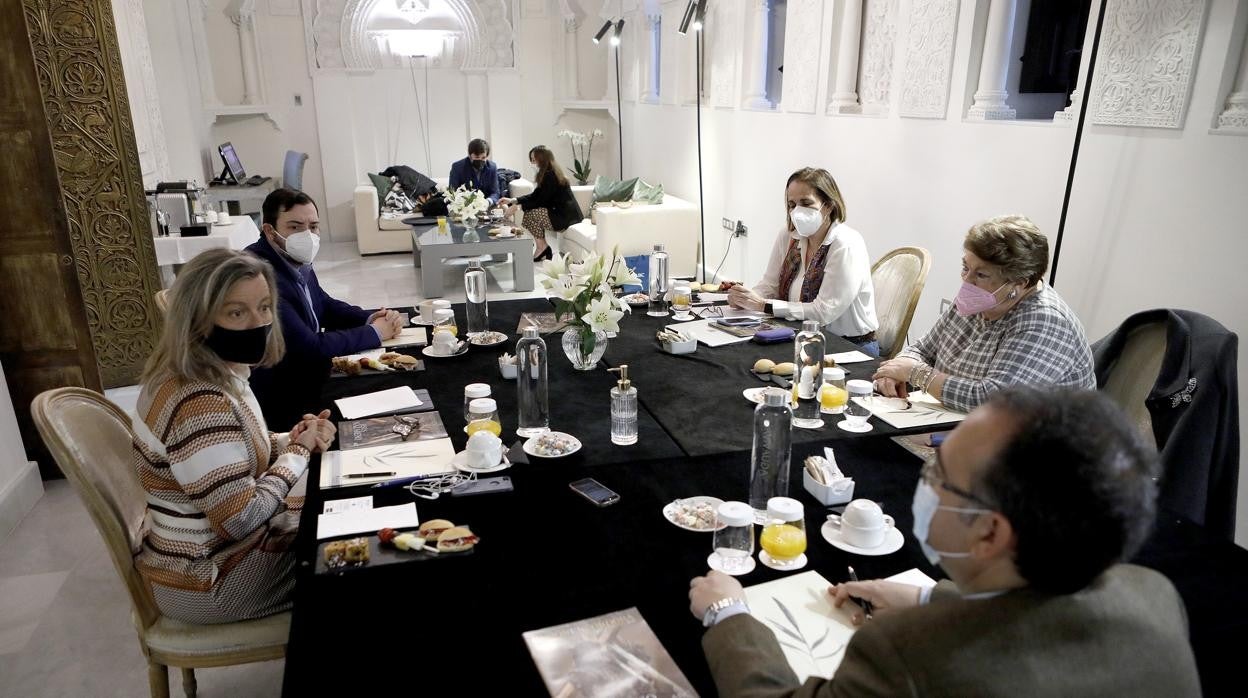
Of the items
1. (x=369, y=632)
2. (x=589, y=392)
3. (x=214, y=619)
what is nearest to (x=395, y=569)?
(x=369, y=632)

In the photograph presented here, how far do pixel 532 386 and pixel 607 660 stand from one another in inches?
35.1

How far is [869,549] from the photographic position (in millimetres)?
1333

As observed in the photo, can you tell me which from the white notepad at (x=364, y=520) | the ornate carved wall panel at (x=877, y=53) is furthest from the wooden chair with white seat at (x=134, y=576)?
the ornate carved wall panel at (x=877, y=53)

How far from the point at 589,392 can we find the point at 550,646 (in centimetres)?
105

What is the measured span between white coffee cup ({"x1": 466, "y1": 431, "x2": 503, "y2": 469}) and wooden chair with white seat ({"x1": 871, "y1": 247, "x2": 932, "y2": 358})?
6.13 ft

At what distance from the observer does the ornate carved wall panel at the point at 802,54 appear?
4438 millimetres

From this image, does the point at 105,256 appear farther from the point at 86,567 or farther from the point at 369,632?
the point at 369,632

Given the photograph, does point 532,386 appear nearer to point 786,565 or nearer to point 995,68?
point 786,565

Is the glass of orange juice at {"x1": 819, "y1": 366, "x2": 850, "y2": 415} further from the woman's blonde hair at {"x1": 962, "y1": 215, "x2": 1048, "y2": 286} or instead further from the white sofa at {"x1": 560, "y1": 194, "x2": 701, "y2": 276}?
the white sofa at {"x1": 560, "y1": 194, "x2": 701, "y2": 276}

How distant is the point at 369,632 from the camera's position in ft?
3.73

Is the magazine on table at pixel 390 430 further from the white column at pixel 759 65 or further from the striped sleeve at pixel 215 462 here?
the white column at pixel 759 65

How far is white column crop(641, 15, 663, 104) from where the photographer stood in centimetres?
709

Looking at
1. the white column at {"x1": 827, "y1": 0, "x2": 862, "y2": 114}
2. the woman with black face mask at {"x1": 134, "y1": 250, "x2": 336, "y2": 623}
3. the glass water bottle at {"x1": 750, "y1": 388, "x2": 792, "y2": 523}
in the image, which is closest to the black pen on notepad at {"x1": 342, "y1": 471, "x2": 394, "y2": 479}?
the woman with black face mask at {"x1": 134, "y1": 250, "x2": 336, "y2": 623}

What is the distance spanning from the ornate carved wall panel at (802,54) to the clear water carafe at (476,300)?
2.79 meters
